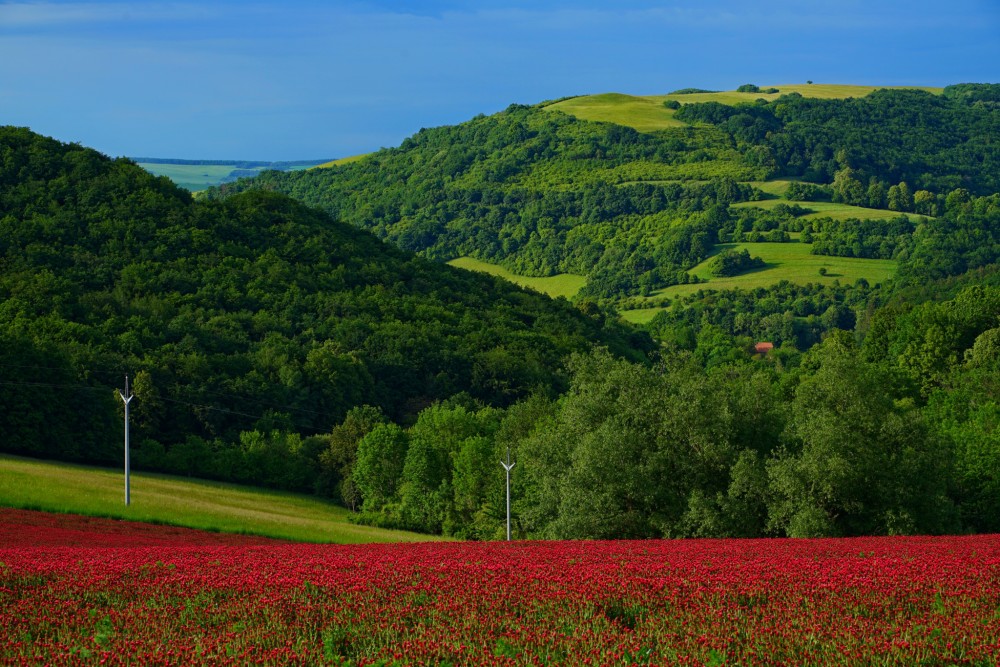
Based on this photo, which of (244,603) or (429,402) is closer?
(244,603)

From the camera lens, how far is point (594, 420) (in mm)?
53062

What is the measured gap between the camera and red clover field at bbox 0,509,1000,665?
11.7 meters

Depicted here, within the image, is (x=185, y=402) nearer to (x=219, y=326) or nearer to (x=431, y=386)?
(x=219, y=326)

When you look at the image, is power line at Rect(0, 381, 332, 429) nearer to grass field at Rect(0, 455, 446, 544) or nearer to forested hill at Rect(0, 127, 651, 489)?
forested hill at Rect(0, 127, 651, 489)

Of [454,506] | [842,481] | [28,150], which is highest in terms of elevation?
[28,150]

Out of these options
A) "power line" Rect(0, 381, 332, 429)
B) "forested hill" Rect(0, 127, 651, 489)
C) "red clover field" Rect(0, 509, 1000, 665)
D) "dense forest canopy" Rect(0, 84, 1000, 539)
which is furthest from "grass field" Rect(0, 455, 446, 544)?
"red clover field" Rect(0, 509, 1000, 665)

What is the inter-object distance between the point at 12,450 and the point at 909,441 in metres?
59.9

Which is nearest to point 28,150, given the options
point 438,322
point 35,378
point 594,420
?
point 438,322

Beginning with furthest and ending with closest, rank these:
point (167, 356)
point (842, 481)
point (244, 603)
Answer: point (167, 356) → point (842, 481) → point (244, 603)

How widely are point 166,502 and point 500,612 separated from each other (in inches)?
1969

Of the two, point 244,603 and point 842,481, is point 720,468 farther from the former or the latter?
point 244,603

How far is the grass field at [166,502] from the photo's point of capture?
1918 inches

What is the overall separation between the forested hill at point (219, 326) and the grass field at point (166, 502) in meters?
10.4

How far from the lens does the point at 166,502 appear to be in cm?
6056
